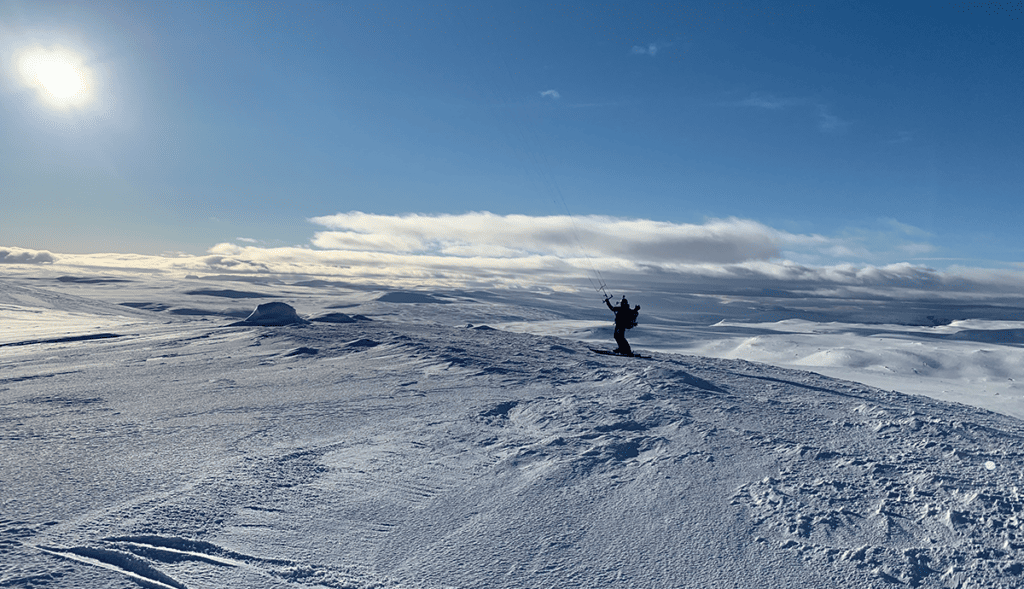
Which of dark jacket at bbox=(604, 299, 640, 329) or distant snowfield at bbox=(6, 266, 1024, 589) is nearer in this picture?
distant snowfield at bbox=(6, 266, 1024, 589)

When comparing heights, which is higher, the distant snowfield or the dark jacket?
the dark jacket

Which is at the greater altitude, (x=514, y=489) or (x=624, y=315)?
(x=624, y=315)

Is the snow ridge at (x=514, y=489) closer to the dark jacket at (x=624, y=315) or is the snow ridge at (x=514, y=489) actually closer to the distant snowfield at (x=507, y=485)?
the distant snowfield at (x=507, y=485)

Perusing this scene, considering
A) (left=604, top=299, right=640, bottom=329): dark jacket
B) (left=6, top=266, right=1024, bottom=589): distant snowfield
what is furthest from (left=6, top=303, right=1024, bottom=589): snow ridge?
(left=604, top=299, right=640, bottom=329): dark jacket

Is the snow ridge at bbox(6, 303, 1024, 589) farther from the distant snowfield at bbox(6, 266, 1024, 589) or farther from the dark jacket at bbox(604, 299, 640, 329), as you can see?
the dark jacket at bbox(604, 299, 640, 329)

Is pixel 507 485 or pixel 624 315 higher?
pixel 624 315

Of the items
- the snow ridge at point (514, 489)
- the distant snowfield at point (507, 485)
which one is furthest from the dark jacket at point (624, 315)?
the snow ridge at point (514, 489)

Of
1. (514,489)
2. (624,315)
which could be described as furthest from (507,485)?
(624,315)

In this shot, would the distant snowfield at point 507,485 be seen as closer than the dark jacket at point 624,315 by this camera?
Yes

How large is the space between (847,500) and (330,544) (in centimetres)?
405

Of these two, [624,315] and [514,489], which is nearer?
[514,489]

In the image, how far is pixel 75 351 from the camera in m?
15.4

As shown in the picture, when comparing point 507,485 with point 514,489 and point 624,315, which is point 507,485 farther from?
point 624,315

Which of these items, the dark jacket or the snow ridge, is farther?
the dark jacket
